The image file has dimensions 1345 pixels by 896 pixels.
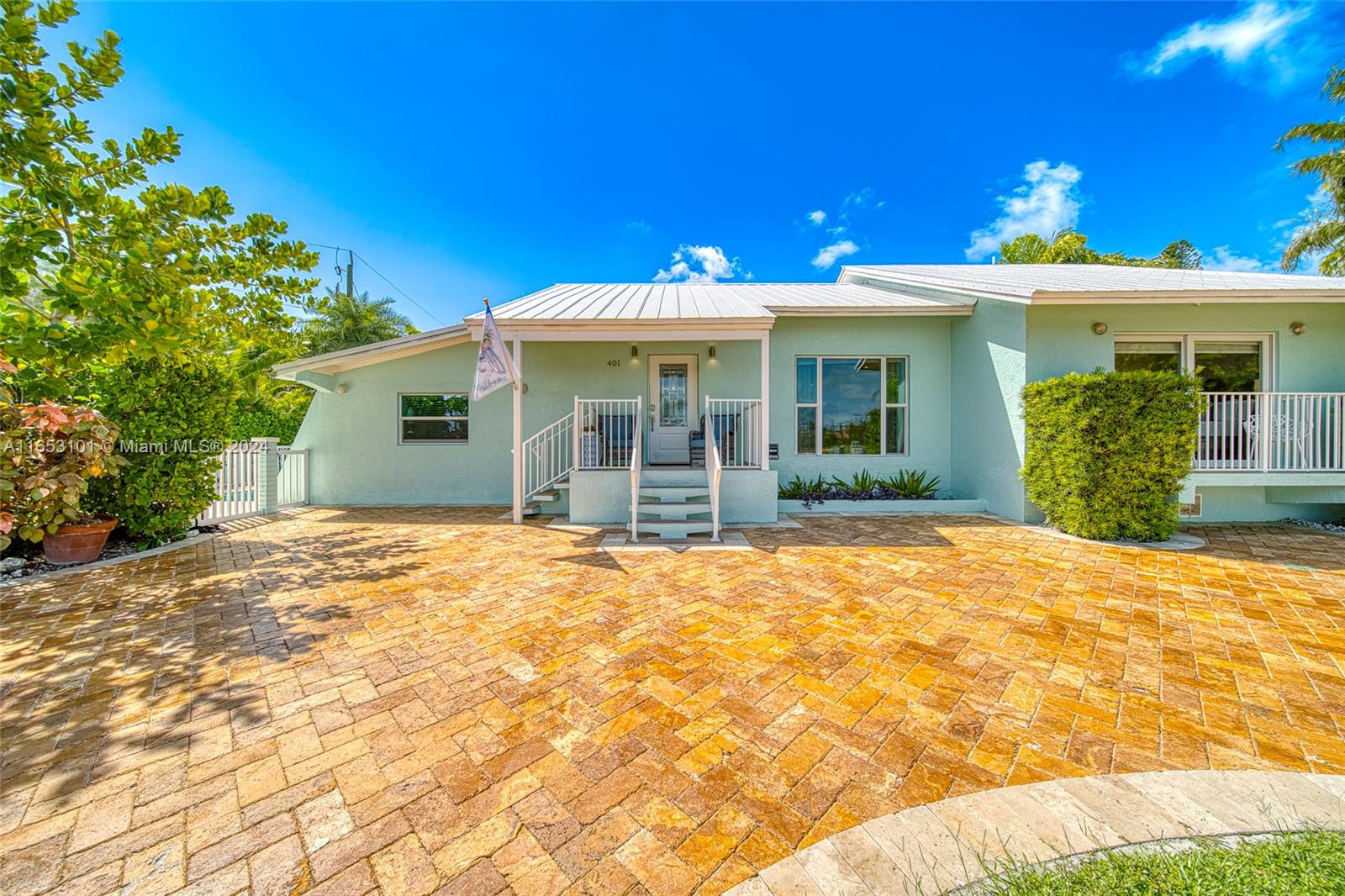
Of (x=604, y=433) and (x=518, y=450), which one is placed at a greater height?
(x=604, y=433)

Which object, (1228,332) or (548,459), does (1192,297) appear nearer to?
(1228,332)

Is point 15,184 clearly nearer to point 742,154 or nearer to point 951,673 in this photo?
point 951,673

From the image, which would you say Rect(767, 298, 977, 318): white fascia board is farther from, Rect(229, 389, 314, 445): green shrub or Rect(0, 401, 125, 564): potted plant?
Rect(229, 389, 314, 445): green shrub

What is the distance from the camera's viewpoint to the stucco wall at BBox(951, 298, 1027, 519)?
24.8 feet

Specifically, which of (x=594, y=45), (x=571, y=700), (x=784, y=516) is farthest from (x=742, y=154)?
(x=571, y=700)

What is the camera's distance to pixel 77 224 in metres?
5.58

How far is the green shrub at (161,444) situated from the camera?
6.09 metres

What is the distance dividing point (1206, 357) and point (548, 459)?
38.7ft

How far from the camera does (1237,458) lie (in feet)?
23.0

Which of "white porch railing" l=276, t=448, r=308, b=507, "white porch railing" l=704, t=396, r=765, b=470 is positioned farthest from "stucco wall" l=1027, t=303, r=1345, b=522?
"white porch railing" l=276, t=448, r=308, b=507

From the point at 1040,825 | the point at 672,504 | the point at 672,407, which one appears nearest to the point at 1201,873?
the point at 1040,825

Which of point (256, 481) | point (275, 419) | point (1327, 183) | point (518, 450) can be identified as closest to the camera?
point (518, 450)

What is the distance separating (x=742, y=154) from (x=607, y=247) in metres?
5.33

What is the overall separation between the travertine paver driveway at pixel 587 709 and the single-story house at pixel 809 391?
2.83 metres
